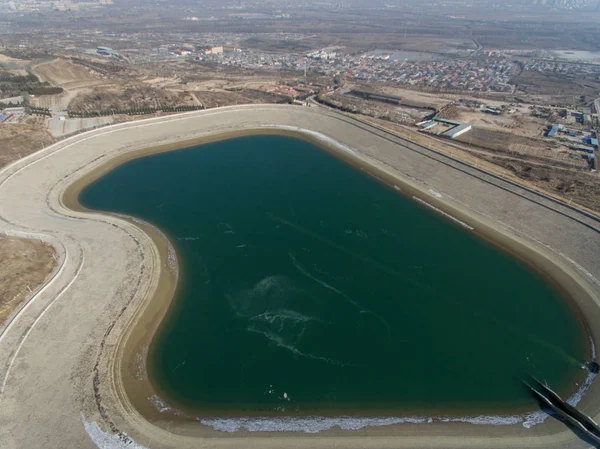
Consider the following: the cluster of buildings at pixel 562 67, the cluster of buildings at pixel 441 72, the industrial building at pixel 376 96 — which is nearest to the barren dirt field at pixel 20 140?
the industrial building at pixel 376 96

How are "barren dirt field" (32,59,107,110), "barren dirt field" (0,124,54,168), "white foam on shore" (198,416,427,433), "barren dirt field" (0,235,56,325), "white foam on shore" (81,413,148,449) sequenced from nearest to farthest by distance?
"white foam on shore" (81,413,148,449), "white foam on shore" (198,416,427,433), "barren dirt field" (0,235,56,325), "barren dirt field" (0,124,54,168), "barren dirt field" (32,59,107,110)

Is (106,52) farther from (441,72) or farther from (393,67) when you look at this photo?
(441,72)

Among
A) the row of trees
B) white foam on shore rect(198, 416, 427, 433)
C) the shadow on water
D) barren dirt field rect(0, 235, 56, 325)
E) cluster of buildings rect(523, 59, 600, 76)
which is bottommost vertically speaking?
white foam on shore rect(198, 416, 427, 433)

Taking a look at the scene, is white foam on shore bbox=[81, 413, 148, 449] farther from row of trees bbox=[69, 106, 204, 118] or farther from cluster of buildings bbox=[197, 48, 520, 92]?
cluster of buildings bbox=[197, 48, 520, 92]

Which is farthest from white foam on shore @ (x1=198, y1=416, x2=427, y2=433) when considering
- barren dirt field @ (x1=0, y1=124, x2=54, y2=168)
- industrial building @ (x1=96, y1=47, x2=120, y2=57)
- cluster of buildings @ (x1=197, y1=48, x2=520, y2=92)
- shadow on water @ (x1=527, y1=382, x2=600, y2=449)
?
industrial building @ (x1=96, y1=47, x2=120, y2=57)

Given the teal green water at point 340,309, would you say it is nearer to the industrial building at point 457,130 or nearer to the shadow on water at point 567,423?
the shadow on water at point 567,423

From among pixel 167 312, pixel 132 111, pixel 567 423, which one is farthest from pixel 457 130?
pixel 132 111

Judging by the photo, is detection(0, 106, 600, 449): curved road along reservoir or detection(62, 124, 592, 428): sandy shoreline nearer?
detection(0, 106, 600, 449): curved road along reservoir
